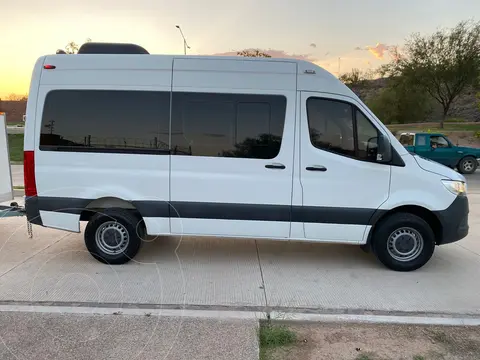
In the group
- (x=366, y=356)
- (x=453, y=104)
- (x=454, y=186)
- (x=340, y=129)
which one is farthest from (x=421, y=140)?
(x=453, y=104)

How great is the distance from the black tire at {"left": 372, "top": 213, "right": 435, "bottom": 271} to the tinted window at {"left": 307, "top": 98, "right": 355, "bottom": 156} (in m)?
1.06

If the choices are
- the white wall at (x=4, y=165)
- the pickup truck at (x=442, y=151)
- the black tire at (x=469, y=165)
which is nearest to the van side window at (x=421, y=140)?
the pickup truck at (x=442, y=151)

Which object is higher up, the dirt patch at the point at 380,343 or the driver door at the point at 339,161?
the driver door at the point at 339,161

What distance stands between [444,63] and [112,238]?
110ft

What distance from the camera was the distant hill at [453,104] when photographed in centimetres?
→ 4842

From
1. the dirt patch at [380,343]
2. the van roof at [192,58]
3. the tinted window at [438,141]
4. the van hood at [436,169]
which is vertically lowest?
the dirt patch at [380,343]

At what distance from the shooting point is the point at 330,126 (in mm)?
4738

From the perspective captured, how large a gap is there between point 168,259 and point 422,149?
46.3 ft

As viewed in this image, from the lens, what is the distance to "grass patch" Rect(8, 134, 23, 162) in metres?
19.4

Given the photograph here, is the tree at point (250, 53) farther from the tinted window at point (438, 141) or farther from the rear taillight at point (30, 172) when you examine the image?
the rear taillight at point (30, 172)

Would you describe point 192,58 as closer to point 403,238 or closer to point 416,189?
point 416,189

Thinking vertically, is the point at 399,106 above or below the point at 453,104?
below

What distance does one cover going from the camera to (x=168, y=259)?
17.3 ft

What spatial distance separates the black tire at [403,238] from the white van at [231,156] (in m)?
0.01
